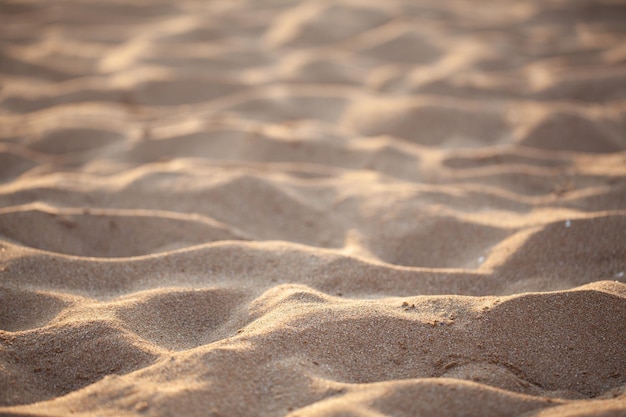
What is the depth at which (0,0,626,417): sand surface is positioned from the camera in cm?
109

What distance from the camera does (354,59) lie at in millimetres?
2990

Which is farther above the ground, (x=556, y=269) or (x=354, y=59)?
(x=354, y=59)

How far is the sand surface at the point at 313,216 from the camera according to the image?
109cm

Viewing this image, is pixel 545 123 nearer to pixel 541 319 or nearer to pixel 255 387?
pixel 541 319

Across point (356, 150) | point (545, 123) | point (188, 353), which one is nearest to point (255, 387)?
point (188, 353)

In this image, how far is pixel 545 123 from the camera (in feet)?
7.46

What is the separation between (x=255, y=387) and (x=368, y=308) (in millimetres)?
331

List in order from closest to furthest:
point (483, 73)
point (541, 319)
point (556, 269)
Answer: point (541, 319), point (556, 269), point (483, 73)

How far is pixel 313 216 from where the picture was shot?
176cm

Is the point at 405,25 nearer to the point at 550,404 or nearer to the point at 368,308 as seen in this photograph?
the point at 368,308

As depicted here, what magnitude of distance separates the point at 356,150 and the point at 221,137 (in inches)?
21.6

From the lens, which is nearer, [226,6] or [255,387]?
[255,387]

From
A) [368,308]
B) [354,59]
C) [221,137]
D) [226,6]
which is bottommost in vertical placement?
[368,308]

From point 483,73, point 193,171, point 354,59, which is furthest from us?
point 354,59
